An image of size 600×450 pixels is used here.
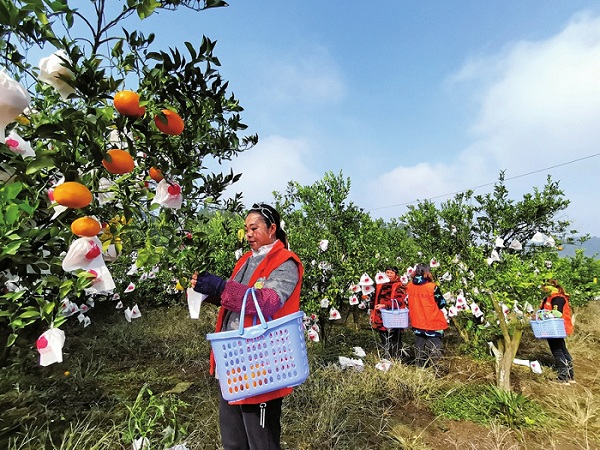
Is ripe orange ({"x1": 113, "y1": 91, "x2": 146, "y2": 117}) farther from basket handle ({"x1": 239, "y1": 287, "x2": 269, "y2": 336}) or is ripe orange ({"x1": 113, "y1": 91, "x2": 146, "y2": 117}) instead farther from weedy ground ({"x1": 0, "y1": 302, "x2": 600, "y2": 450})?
weedy ground ({"x1": 0, "y1": 302, "x2": 600, "y2": 450})

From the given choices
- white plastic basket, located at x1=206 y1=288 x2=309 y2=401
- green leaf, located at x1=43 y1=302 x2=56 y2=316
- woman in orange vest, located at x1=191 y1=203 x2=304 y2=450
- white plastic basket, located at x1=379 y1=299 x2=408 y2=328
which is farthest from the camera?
white plastic basket, located at x1=379 y1=299 x2=408 y2=328

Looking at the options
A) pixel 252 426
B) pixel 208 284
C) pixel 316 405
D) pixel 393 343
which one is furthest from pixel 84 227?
pixel 393 343

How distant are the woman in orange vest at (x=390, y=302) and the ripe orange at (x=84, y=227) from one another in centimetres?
433

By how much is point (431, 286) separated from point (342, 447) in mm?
2589

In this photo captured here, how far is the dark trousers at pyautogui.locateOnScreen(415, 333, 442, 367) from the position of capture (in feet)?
14.9

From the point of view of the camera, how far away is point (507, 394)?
3.25 metres

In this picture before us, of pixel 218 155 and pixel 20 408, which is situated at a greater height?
pixel 218 155

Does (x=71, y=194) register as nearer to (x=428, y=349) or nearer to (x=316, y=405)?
(x=316, y=405)

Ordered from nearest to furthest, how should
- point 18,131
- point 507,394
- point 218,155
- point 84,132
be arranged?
point 84,132
point 18,131
point 218,155
point 507,394

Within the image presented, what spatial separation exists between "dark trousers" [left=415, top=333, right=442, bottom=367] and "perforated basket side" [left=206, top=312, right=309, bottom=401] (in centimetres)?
364

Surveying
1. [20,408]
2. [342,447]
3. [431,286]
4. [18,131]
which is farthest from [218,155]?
[431,286]

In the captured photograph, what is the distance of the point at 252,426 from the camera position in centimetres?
163

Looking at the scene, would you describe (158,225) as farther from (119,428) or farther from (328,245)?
(328,245)

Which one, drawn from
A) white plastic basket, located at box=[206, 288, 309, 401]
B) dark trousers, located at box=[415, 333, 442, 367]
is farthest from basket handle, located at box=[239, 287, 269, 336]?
dark trousers, located at box=[415, 333, 442, 367]
